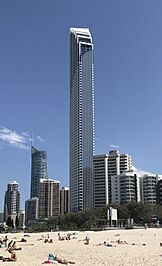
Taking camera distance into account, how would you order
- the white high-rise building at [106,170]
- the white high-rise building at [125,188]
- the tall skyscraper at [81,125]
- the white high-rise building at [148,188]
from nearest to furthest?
the white high-rise building at [125,188] → the white high-rise building at [148,188] → the white high-rise building at [106,170] → the tall skyscraper at [81,125]

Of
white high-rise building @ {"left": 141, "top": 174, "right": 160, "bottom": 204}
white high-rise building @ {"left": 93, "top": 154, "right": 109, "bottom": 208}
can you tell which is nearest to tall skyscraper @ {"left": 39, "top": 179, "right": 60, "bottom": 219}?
white high-rise building @ {"left": 93, "top": 154, "right": 109, "bottom": 208}

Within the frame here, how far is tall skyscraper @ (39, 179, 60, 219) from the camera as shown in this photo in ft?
632

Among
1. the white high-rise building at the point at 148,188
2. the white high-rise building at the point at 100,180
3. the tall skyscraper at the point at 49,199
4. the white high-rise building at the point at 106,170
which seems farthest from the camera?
the tall skyscraper at the point at 49,199

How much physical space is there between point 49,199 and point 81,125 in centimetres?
4467

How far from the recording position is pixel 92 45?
198500mm

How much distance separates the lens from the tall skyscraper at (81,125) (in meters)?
162

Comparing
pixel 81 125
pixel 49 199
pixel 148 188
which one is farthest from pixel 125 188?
pixel 49 199

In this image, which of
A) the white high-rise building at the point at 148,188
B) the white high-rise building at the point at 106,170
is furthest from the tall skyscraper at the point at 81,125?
the white high-rise building at the point at 148,188

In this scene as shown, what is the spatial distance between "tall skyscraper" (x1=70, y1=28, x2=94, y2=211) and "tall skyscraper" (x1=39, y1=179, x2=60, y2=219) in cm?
2703

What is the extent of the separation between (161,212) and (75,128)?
88.1 m

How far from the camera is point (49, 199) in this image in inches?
7662

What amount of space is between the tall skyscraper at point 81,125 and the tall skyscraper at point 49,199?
2703 centimetres

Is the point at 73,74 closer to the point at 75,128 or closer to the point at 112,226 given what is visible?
the point at 75,128

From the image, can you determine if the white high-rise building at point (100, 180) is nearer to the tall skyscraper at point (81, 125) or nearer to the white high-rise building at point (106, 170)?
the white high-rise building at point (106, 170)
